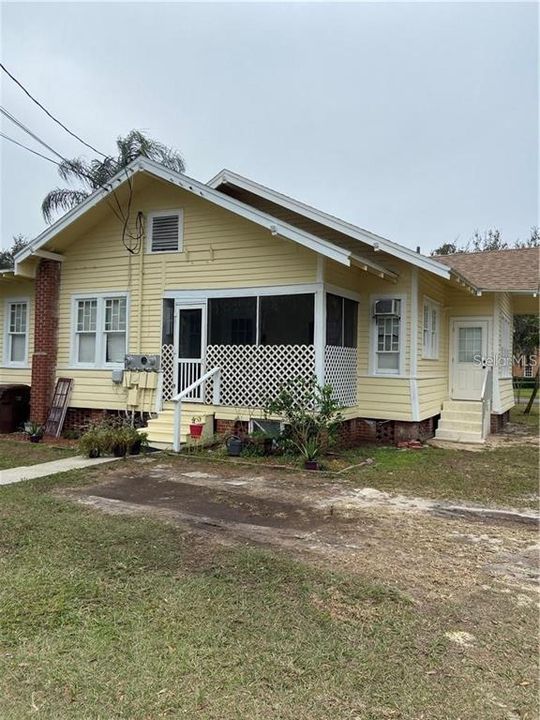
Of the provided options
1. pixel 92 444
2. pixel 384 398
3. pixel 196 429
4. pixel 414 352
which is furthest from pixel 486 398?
pixel 92 444

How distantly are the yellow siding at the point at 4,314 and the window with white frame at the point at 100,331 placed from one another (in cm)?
215

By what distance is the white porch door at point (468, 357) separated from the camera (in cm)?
1415

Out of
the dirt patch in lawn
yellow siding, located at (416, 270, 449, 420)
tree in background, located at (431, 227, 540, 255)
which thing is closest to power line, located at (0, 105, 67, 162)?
the dirt patch in lawn

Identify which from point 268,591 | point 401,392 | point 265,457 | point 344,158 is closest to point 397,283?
point 401,392

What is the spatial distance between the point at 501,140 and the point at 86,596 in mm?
20554

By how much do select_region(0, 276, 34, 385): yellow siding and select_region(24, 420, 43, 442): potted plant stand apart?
2.15m

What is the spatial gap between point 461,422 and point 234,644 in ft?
34.5

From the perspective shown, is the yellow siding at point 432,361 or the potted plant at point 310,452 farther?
the yellow siding at point 432,361

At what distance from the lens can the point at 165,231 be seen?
39.3 ft

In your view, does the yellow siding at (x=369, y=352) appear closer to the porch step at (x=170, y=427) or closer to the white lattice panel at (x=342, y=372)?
the white lattice panel at (x=342, y=372)

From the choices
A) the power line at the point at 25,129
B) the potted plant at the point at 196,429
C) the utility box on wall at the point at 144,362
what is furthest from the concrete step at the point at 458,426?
the power line at the point at 25,129

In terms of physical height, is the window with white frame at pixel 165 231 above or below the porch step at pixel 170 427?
above

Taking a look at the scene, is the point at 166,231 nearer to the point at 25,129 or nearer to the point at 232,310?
the point at 232,310

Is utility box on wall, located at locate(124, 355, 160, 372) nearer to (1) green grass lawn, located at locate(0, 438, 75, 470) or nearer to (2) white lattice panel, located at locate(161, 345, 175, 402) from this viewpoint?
(2) white lattice panel, located at locate(161, 345, 175, 402)
